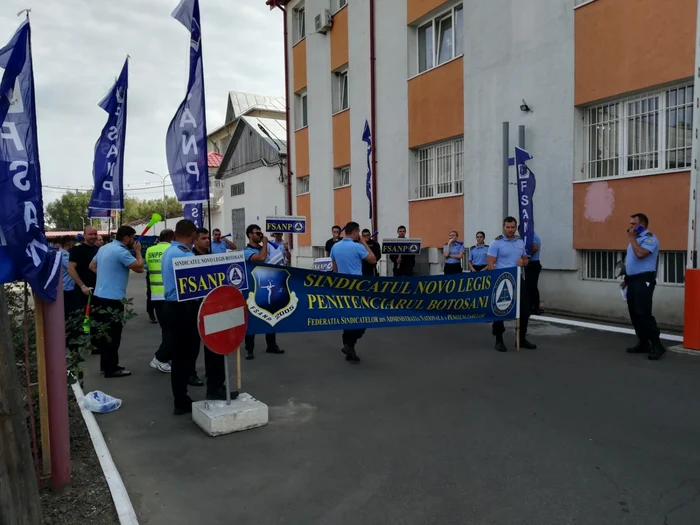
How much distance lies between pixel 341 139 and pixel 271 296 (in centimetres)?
1277

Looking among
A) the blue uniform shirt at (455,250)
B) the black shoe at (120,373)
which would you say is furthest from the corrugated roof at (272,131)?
the black shoe at (120,373)

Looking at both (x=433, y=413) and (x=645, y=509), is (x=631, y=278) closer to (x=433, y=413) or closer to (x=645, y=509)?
(x=433, y=413)

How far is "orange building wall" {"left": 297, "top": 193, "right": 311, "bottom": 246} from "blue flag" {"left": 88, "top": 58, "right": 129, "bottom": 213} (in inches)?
481

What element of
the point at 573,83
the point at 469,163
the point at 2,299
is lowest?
the point at 2,299

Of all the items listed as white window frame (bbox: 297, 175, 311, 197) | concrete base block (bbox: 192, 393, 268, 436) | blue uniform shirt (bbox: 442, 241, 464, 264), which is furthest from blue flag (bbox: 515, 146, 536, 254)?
white window frame (bbox: 297, 175, 311, 197)

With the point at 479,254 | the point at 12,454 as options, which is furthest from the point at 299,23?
the point at 12,454

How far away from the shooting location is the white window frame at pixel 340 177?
18.8 meters

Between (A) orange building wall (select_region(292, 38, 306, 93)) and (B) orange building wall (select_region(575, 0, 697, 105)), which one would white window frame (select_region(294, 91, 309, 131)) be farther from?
(B) orange building wall (select_region(575, 0, 697, 105))

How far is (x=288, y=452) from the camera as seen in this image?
4.29 metres

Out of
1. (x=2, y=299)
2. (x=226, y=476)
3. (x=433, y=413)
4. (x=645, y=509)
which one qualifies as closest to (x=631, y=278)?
(x=433, y=413)

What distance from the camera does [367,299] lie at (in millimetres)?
6926

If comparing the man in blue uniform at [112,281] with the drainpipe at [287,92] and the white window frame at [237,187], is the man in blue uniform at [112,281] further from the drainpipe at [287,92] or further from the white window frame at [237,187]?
the white window frame at [237,187]

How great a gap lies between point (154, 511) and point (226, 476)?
58 centimetres

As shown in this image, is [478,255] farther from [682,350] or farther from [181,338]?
[181,338]
